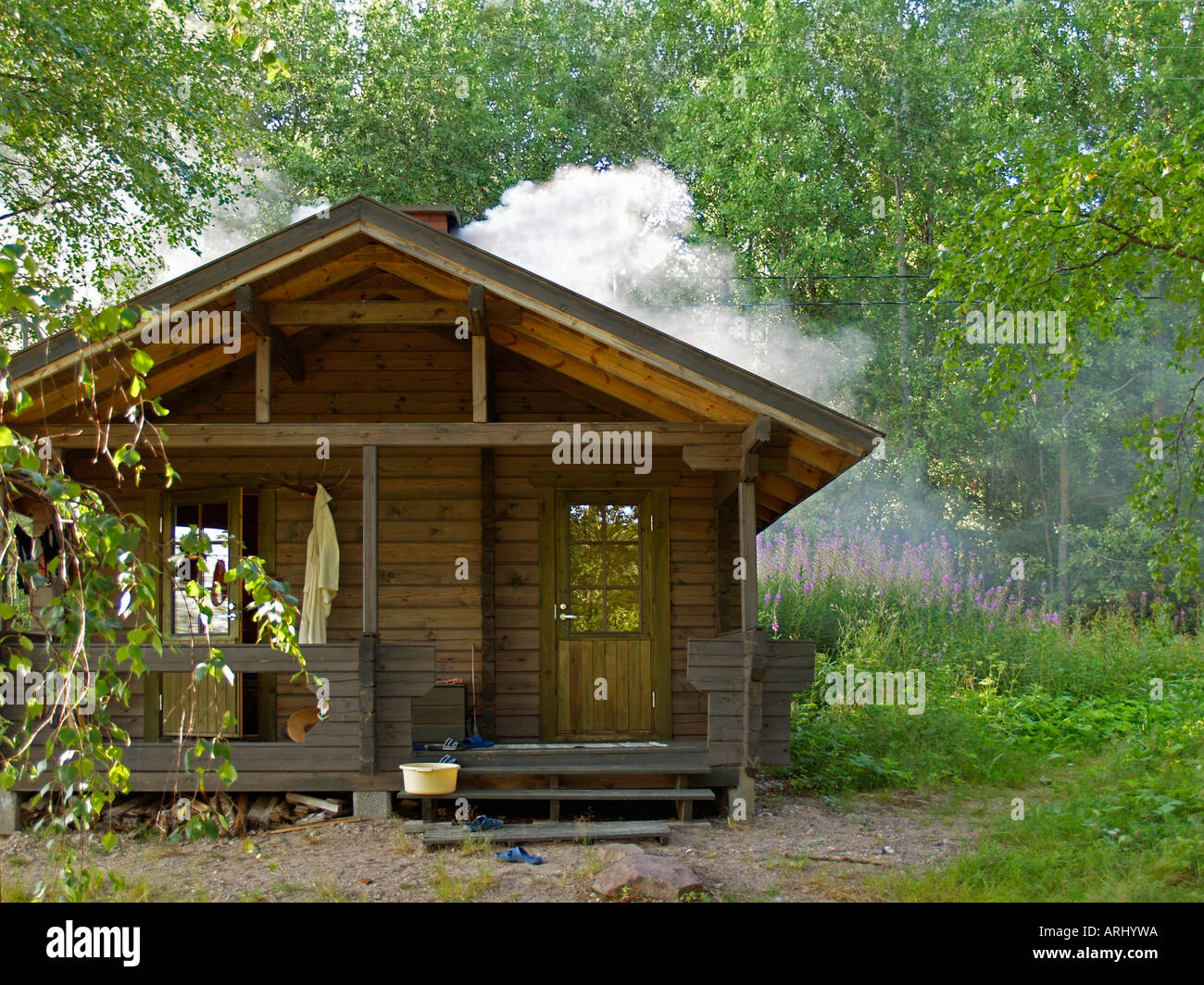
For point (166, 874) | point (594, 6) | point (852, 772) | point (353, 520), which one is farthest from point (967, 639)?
point (594, 6)

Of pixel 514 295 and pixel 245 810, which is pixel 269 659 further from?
pixel 514 295

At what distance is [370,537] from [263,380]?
1.51 m

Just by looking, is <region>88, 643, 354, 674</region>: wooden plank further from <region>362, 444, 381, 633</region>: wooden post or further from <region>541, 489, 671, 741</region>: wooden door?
<region>541, 489, 671, 741</region>: wooden door

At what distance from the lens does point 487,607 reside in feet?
31.4

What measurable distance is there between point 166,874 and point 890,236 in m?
22.1

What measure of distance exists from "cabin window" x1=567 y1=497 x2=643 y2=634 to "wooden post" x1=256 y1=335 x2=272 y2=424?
2.96 metres

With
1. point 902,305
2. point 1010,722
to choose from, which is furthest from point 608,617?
point 902,305

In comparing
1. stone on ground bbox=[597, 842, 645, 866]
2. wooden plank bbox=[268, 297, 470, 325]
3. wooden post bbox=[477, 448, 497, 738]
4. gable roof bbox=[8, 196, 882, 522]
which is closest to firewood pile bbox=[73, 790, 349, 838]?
wooden post bbox=[477, 448, 497, 738]

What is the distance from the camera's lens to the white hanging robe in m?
8.99

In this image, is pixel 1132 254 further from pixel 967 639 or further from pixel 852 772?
pixel 967 639

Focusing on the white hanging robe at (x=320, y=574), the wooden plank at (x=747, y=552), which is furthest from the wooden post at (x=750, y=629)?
the white hanging robe at (x=320, y=574)

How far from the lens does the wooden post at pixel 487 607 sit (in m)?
9.50

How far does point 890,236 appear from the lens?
24766 millimetres

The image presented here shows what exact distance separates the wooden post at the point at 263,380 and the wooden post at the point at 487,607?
2.14m
